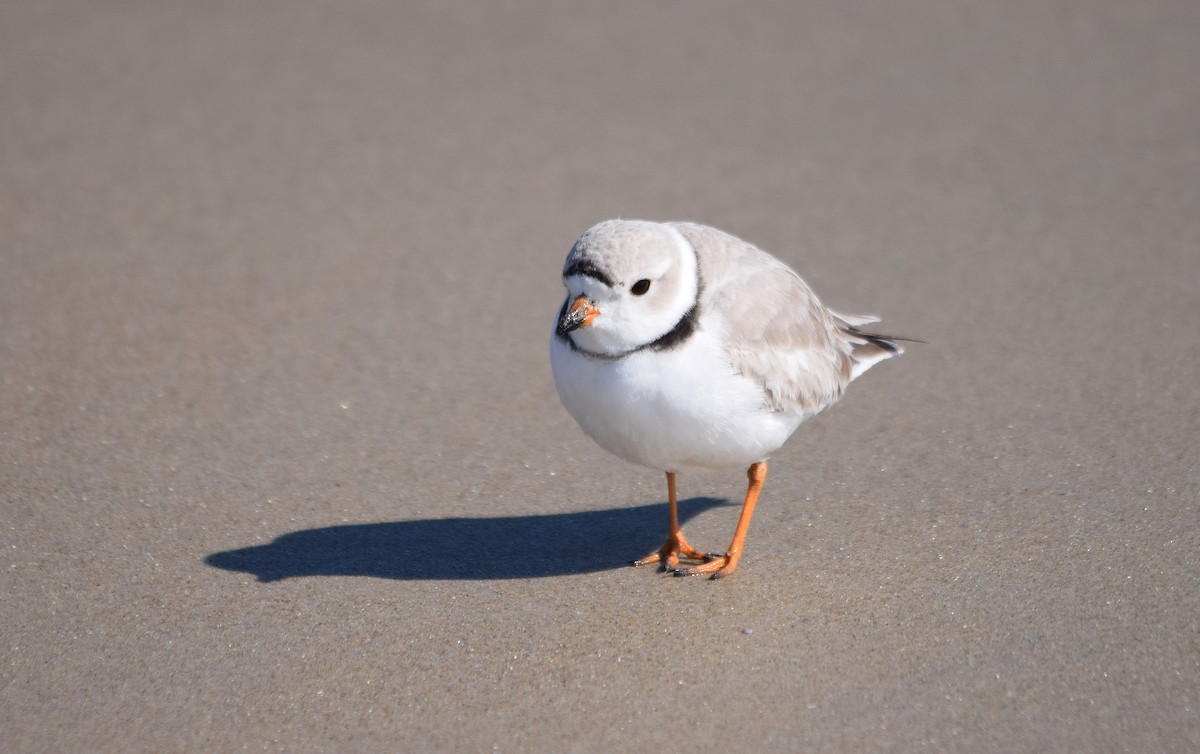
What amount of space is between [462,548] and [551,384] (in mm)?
1368

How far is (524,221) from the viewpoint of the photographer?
23.3ft

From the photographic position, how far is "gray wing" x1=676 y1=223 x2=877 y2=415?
408 centimetres

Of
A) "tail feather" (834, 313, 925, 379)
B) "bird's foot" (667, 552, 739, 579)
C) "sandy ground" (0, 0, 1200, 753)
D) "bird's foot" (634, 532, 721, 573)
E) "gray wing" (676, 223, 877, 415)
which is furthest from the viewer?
"tail feather" (834, 313, 925, 379)

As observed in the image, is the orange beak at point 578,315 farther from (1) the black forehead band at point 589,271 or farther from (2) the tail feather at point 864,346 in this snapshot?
(2) the tail feather at point 864,346

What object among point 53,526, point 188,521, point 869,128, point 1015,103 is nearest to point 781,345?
point 188,521

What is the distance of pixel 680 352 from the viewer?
153 inches

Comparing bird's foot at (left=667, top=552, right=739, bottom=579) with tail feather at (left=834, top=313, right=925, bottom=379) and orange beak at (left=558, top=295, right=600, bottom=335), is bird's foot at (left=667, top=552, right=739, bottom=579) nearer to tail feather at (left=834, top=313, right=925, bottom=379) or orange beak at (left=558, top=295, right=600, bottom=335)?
tail feather at (left=834, top=313, right=925, bottom=379)

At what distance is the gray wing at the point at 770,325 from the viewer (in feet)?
13.4

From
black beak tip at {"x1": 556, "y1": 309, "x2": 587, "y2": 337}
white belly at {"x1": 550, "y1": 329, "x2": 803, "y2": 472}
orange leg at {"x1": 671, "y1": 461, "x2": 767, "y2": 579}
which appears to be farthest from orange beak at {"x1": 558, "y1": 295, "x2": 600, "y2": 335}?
orange leg at {"x1": 671, "y1": 461, "x2": 767, "y2": 579}

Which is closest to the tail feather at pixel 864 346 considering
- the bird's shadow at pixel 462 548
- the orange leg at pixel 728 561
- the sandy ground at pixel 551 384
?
the sandy ground at pixel 551 384

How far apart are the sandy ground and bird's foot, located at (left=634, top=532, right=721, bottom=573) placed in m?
0.13

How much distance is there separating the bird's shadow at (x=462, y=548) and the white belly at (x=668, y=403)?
0.61 metres

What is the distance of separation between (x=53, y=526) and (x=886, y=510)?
3099 millimetres

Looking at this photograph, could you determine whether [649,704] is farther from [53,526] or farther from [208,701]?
[53,526]
